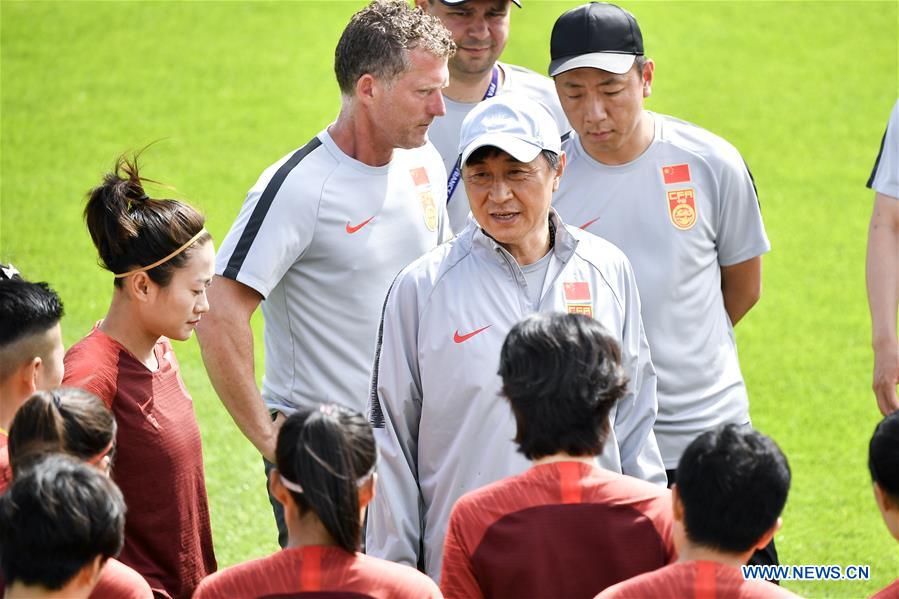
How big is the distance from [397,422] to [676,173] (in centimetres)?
142

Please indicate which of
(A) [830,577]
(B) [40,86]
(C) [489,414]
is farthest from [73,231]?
(C) [489,414]

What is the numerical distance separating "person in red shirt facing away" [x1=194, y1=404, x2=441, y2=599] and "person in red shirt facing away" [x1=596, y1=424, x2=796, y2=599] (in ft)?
1.57

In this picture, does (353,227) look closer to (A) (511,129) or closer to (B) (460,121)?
(A) (511,129)

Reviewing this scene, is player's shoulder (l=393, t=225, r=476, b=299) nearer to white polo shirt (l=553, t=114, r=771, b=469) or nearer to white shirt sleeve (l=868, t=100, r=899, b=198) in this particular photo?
white polo shirt (l=553, t=114, r=771, b=469)

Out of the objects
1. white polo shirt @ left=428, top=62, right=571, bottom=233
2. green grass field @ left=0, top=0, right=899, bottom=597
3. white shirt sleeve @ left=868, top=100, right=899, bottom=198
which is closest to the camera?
white shirt sleeve @ left=868, top=100, right=899, bottom=198

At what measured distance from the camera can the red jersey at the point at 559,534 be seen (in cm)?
279

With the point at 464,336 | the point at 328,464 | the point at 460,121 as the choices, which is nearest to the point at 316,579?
the point at 328,464

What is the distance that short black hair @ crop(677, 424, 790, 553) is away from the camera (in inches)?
102

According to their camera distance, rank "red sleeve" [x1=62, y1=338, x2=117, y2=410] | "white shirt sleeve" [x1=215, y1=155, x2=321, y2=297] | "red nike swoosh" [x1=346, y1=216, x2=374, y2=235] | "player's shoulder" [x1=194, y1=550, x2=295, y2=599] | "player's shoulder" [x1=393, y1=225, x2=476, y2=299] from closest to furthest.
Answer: "player's shoulder" [x1=194, y1=550, x2=295, y2=599]
"red sleeve" [x1=62, y1=338, x2=117, y2=410]
"player's shoulder" [x1=393, y1=225, x2=476, y2=299]
"white shirt sleeve" [x1=215, y1=155, x2=321, y2=297]
"red nike swoosh" [x1=346, y1=216, x2=374, y2=235]

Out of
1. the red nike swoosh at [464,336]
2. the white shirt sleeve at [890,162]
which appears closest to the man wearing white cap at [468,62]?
the white shirt sleeve at [890,162]

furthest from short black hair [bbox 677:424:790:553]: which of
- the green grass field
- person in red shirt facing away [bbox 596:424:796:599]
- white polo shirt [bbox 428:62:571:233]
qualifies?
the green grass field

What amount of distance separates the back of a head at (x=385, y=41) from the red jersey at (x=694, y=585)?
85.0 inches

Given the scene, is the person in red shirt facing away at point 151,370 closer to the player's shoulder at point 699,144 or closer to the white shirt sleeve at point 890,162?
the player's shoulder at point 699,144

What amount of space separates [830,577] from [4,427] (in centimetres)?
383
